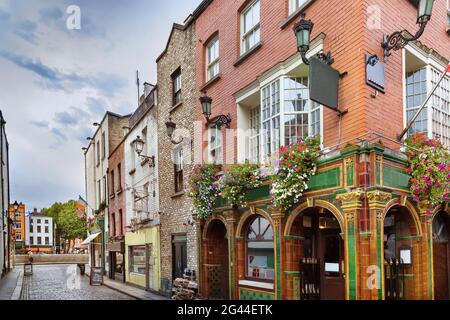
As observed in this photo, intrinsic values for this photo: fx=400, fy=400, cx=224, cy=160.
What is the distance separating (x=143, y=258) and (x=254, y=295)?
924cm

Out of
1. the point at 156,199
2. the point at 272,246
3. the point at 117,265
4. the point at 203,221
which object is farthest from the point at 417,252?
the point at 117,265

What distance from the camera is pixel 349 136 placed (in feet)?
24.2

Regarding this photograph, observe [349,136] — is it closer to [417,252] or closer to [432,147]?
[432,147]

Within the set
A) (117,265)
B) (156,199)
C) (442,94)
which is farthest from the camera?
(117,265)

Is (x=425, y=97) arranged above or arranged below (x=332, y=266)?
above

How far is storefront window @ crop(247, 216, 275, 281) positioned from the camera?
31.6ft

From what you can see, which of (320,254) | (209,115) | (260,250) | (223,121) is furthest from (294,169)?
(209,115)

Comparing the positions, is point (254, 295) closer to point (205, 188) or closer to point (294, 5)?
point (205, 188)

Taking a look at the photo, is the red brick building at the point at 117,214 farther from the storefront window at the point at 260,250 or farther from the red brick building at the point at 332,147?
the storefront window at the point at 260,250

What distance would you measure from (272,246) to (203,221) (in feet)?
9.72

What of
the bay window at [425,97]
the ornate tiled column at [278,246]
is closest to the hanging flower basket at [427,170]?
the bay window at [425,97]

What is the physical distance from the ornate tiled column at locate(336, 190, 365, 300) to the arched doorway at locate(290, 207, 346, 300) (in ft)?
4.42

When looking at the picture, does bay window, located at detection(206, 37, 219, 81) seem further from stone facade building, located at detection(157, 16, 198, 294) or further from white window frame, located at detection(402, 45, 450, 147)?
white window frame, located at detection(402, 45, 450, 147)

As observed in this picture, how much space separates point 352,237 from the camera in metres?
7.04
